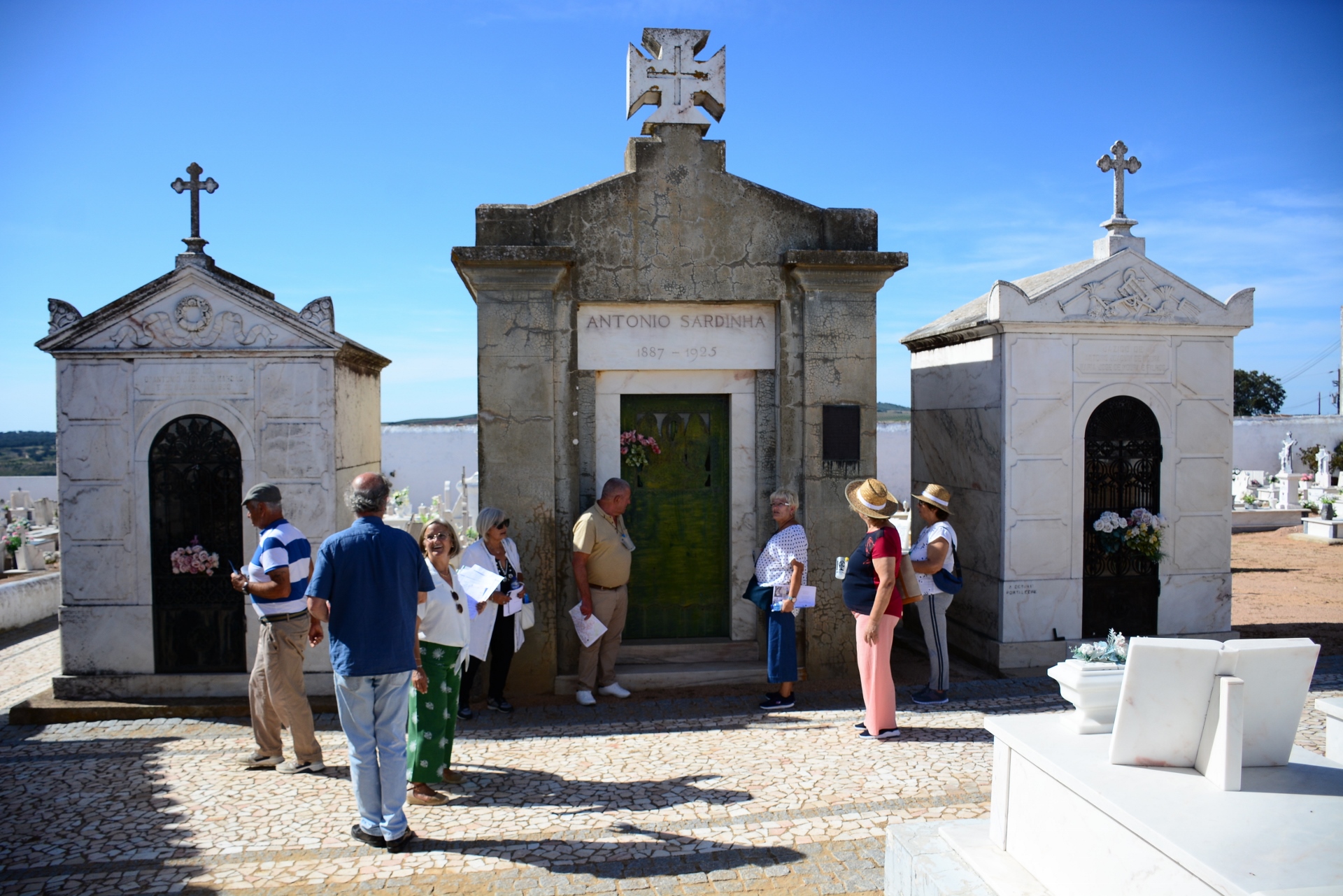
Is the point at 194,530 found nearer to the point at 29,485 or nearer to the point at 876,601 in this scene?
the point at 876,601

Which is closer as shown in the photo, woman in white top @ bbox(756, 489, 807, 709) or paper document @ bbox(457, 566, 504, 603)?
paper document @ bbox(457, 566, 504, 603)

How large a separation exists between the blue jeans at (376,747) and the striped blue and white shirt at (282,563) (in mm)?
1232

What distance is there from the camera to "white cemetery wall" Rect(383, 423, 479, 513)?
128 ft

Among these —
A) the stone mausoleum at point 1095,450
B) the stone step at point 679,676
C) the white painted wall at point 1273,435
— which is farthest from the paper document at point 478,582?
the white painted wall at point 1273,435

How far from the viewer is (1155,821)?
2781 mm

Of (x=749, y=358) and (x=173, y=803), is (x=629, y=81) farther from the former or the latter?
(x=173, y=803)

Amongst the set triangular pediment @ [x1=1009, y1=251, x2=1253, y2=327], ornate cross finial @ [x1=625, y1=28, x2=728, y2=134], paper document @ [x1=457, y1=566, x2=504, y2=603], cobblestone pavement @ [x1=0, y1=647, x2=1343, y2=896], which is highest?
ornate cross finial @ [x1=625, y1=28, x2=728, y2=134]

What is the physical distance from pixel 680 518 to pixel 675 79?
12.3 feet

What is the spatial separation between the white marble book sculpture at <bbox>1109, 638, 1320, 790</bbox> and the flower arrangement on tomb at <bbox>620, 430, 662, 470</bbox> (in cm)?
481

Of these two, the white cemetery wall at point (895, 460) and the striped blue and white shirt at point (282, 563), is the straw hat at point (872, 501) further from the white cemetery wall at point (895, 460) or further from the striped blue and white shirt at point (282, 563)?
the white cemetery wall at point (895, 460)

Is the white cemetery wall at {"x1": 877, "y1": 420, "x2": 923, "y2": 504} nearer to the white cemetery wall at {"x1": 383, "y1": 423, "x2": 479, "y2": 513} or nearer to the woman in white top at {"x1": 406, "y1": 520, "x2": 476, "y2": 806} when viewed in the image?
the white cemetery wall at {"x1": 383, "y1": 423, "x2": 479, "y2": 513}

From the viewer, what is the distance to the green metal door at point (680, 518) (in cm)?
762

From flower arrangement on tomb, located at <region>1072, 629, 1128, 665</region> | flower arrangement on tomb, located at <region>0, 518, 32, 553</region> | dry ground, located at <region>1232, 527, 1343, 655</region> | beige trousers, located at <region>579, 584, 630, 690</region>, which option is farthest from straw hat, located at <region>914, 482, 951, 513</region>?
flower arrangement on tomb, located at <region>0, 518, 32, 553</region>

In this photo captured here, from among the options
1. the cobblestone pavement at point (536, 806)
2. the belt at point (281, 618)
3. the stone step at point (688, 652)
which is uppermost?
the belt at point (281, 618)
